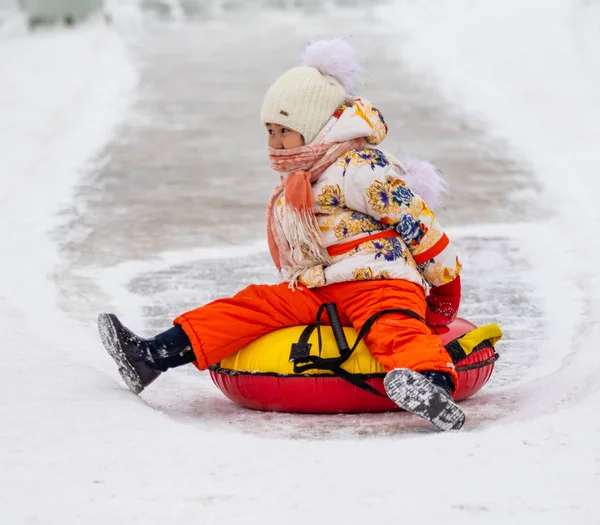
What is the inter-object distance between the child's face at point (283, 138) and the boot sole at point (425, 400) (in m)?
0.93

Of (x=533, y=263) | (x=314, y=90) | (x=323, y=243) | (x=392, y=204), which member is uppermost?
(x=314, y=90)

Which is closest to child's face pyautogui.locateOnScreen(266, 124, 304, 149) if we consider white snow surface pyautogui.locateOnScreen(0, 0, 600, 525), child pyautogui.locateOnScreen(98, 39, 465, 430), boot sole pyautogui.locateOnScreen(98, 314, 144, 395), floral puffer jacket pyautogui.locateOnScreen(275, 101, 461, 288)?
child pyautogui.locateOnScreen(98, 39, 465, 430)

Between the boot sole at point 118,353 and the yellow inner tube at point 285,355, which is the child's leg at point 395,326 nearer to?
the yellow inner tube at point 285,355

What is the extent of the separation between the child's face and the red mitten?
0.69m

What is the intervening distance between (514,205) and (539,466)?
446 centimetres

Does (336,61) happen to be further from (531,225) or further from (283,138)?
(531,225)

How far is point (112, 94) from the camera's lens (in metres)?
10.5

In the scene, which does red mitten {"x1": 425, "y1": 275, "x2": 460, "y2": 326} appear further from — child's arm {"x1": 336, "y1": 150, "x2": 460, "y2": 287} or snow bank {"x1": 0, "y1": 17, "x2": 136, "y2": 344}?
snow bank {"x1": 0, "y1": 17, "x2": 136, "y2": 344}

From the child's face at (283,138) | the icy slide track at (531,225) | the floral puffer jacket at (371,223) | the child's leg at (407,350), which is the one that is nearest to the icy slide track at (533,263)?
the icy slide track at (531,225)

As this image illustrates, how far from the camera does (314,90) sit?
3.57 metres

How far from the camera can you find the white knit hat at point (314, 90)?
3.56m

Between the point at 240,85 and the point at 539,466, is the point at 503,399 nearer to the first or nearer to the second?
the point at 539,466

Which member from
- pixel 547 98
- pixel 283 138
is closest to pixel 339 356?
pixel 283 138

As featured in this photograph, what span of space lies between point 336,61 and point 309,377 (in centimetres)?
109
